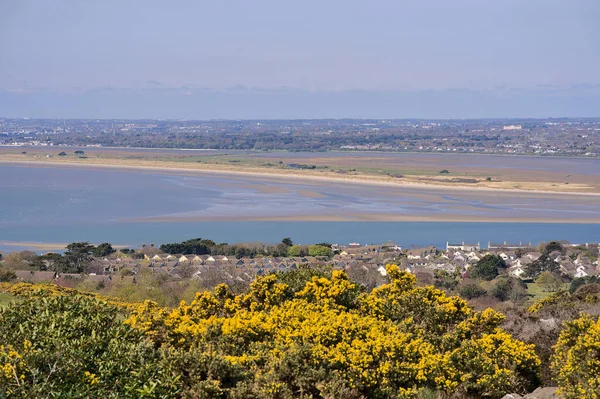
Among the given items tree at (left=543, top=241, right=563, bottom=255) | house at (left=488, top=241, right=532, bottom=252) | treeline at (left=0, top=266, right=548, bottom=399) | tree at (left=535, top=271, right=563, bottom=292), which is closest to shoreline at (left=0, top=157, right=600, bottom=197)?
house at (left=488, top=241, right=532, bottom=252)

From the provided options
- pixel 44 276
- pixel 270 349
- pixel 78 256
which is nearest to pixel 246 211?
pixel 78 256

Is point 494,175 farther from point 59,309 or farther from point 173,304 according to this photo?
point 59,309

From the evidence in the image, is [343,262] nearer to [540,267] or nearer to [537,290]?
[537,290]

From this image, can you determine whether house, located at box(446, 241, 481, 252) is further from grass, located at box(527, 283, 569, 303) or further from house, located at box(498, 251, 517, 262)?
grass, located at box(527, 283, 569, 303)

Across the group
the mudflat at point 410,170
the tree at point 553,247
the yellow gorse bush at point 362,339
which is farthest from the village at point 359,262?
the mudflat at point 410,170

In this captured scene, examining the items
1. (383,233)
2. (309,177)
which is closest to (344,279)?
(383,233)

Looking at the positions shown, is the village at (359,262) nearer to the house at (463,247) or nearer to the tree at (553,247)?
the house at (463,247)
